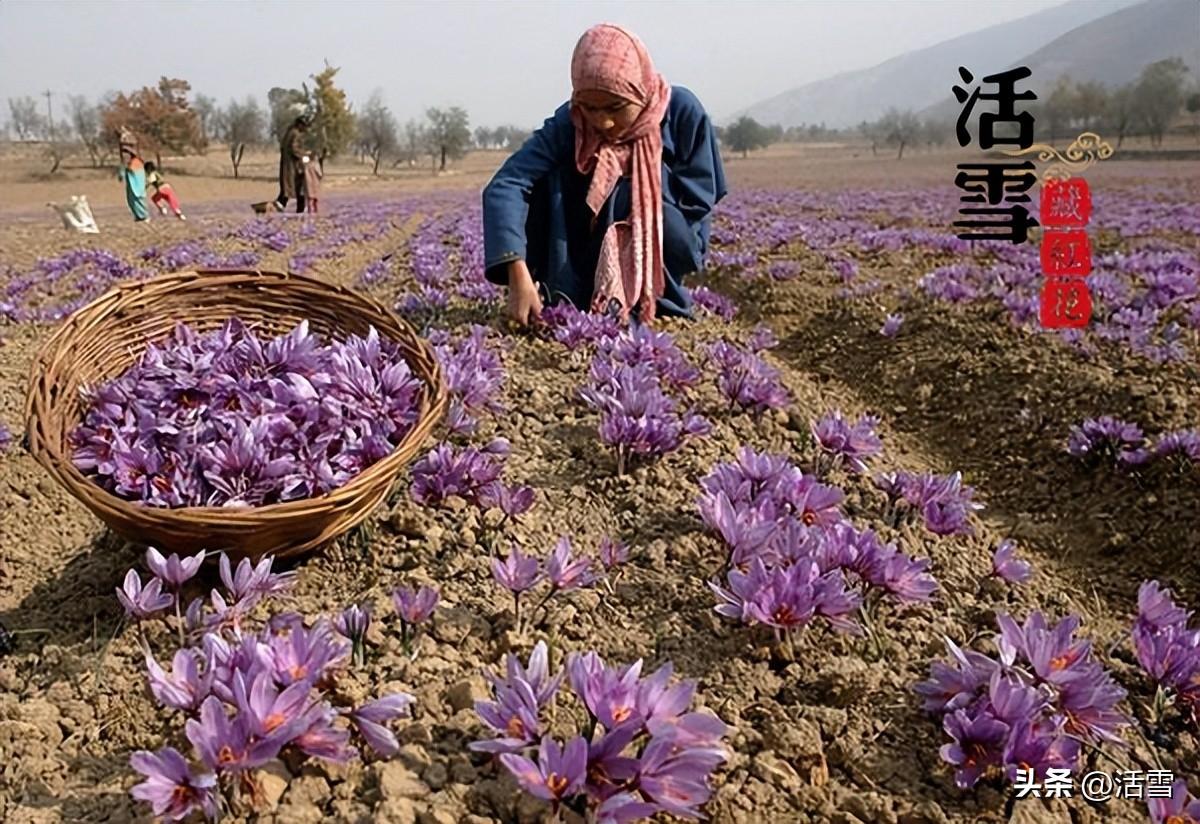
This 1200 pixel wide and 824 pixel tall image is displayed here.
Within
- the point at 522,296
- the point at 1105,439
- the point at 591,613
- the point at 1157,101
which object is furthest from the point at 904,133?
the point at 591,613

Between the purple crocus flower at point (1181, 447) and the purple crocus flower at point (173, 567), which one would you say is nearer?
the purple crocus flower at point (173, 567)

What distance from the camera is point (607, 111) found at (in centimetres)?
418

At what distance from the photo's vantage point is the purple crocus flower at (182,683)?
1.38m

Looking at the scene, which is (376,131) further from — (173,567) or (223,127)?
(173,567)

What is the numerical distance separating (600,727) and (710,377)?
271 centimetres

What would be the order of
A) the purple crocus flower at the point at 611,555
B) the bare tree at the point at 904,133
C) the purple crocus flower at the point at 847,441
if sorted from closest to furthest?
the purple crocus flower at the point at 611,555, the purple crocus flower at the point at 847,441, the bare tree at the point at 904,133

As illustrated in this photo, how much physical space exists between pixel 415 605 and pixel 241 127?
232 feet

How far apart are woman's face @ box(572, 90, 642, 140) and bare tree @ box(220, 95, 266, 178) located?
58854 mm

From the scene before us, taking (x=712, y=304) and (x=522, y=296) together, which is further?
(x=712, y=304)

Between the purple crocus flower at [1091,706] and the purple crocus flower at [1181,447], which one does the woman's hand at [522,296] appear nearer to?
the purple crocus flower at [1181,447]

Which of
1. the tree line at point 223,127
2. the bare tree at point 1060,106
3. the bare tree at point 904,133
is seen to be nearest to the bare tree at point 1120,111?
the bare tree at point 1060,106

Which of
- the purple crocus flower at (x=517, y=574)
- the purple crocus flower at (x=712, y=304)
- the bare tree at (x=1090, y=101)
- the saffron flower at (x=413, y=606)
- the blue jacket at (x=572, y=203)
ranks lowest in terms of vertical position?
the saffron flower at (x=413, y=606)

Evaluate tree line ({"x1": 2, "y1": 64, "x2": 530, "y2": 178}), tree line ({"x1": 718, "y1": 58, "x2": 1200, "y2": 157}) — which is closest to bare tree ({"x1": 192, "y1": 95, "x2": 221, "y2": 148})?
tree line ({"x1": 2, "y1": 64, "x2": 530, "y2": 178})

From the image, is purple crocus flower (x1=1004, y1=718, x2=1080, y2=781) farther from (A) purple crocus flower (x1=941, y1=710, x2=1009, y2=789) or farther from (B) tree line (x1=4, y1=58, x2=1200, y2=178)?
(B) tree line (x1=4, y1=58, x2=1200, y2=178)
